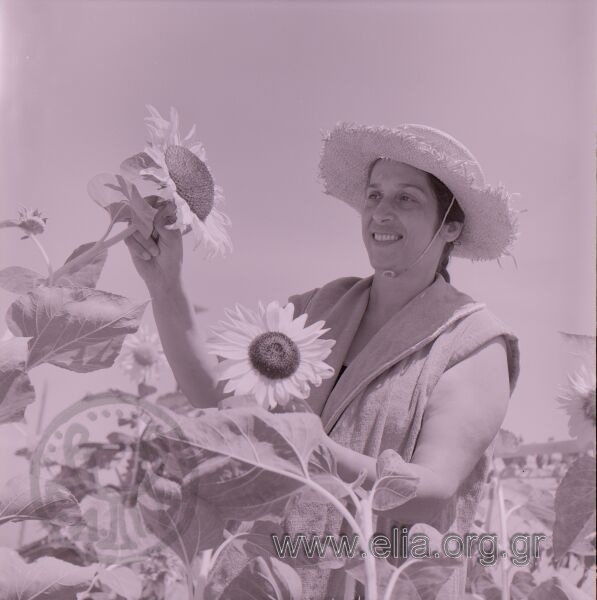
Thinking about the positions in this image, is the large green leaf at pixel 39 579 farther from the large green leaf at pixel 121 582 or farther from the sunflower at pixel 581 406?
the sunflower at pixel 581 406

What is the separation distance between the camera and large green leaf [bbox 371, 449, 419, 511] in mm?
310

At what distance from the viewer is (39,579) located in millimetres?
356

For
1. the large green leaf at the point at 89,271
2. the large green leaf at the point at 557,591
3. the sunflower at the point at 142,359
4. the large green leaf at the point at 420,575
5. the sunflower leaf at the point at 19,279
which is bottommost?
the large green leaf at the point at 557,591

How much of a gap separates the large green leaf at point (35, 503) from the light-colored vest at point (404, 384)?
0.24 meters

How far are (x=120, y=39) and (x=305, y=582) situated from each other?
48cm

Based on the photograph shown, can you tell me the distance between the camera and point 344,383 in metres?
0.65

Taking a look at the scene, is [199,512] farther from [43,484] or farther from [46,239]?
[46,239]

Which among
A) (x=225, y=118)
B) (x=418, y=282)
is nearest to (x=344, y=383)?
(x=418, y=282)

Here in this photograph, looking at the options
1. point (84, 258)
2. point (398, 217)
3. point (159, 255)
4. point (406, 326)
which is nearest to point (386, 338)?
point (406, 326)

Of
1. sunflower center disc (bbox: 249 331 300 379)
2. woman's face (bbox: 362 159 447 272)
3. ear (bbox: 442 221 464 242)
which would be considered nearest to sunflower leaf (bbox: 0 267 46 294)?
sunflower center disc (bbox: 249 331 300 379)

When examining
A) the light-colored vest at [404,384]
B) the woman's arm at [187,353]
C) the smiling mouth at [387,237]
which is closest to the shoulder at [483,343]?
the light-colored vest at [404,384]

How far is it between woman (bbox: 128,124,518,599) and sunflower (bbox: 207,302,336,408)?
0.36 ft

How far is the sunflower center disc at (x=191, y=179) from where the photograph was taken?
1.48ft

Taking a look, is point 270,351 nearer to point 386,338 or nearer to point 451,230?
point 386,338
